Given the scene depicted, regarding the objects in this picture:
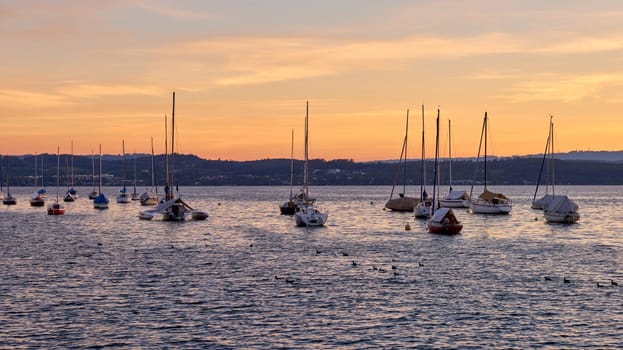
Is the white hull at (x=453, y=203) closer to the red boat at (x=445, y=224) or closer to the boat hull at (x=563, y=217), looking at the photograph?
the boat hull at (x=563, y=217)

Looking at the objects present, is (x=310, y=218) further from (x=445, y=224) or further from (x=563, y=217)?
(x=563, y=217)

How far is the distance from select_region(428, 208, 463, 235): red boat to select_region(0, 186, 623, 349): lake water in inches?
156

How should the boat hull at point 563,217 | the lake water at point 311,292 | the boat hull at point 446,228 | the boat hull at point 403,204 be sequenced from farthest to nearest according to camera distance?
the boat hull at point 403,204, the boat hull at point 563,217, the boat hull at point 446,228, the lake water at point 311,292

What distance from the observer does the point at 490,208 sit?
152250mm

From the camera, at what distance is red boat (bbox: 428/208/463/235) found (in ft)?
340

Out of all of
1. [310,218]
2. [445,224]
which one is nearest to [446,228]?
[445,224]

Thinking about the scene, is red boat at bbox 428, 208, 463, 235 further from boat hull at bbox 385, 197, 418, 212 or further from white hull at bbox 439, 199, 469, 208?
white hull at bbox 439, 199, 469, 208

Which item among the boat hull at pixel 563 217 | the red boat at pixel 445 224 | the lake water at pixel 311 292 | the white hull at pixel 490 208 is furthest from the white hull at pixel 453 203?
the lake water at pixel 311 292

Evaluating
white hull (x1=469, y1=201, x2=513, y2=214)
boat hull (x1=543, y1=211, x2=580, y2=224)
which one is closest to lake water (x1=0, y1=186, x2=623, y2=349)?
boat hull (x1=543, y1=211, x2=580, y2=224)

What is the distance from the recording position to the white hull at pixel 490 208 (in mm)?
151375

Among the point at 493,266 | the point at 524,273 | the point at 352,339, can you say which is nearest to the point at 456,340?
the point at 352,339

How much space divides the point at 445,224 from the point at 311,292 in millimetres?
51254

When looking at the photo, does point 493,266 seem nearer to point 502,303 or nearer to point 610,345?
point 502,303

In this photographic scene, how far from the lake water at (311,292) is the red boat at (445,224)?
13.0ft
